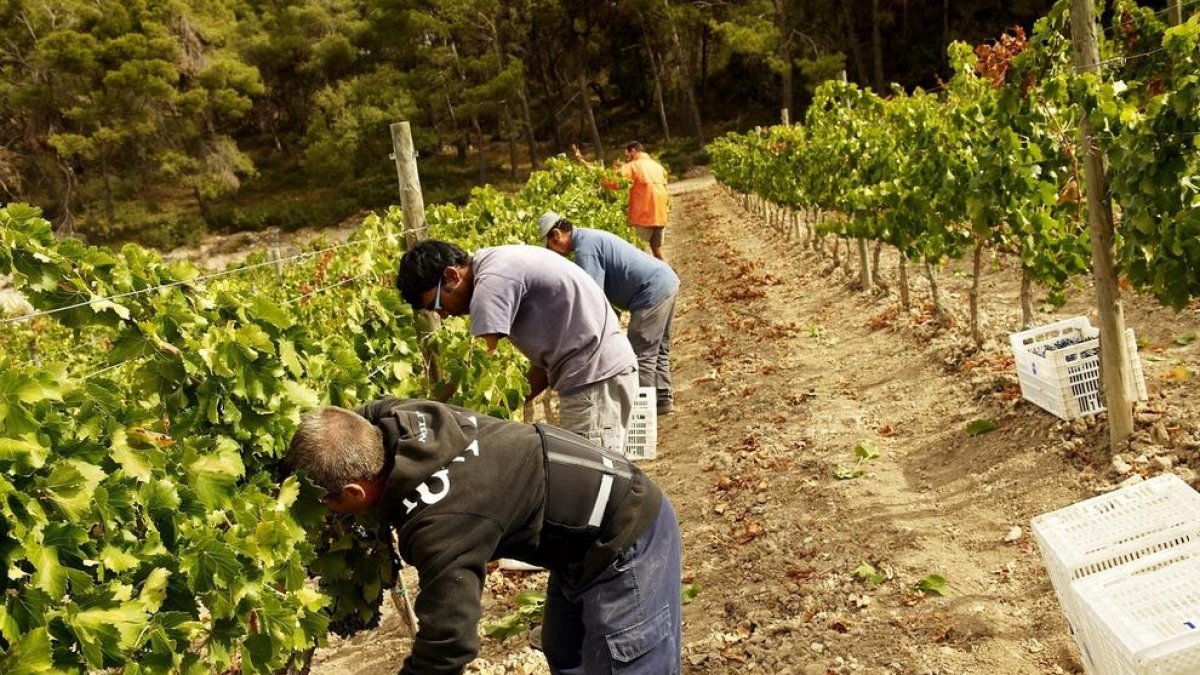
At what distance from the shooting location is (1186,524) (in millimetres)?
3139

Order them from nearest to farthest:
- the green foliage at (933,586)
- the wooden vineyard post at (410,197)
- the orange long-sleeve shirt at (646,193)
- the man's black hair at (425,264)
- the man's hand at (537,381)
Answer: the man's black hair at (425,264) < the green foliage at (933,586) < the man's hand at (537,381) < the wooden vineyard post at (410,197) < the orange long-sleeve shirt at (646,193)

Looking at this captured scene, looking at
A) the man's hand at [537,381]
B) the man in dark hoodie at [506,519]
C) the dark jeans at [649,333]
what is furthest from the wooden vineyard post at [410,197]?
the man in dark hoodie at [506,519]

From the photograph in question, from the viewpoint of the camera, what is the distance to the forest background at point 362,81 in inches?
1433

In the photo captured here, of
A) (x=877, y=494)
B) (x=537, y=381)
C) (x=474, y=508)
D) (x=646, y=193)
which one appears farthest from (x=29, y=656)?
(x=646, y=193)

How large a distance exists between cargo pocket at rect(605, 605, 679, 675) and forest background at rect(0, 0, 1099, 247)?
35.3 meters

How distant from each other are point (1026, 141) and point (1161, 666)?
12.4 feet

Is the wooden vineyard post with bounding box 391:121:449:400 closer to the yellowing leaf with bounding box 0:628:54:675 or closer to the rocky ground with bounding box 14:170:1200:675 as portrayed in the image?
the rocky ground with bounding box 14:170:1200:675

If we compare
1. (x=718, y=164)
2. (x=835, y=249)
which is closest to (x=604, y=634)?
(x=835, y=249)

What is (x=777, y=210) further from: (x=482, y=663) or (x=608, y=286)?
(x=482, y=663)

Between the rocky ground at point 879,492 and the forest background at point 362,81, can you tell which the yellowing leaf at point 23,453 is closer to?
the rocky ground at point 879,492

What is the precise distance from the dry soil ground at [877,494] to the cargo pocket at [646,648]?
1.18 m

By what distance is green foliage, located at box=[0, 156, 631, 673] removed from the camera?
2.12 meters

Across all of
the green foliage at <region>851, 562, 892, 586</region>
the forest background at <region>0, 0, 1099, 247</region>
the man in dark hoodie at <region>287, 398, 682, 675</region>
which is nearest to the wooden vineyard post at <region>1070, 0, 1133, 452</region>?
the green foliage at <region>851, 562, 892, 586</region>

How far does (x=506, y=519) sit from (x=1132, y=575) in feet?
7.03
